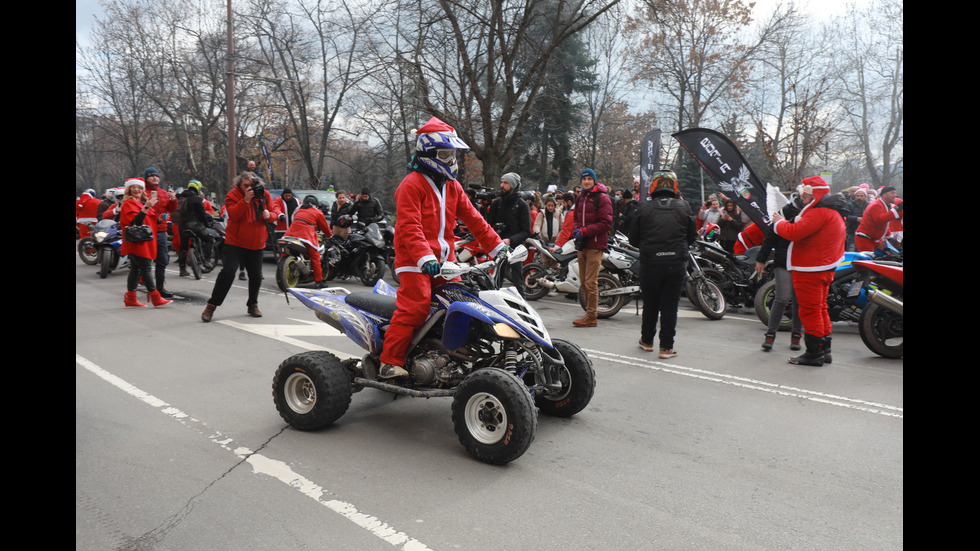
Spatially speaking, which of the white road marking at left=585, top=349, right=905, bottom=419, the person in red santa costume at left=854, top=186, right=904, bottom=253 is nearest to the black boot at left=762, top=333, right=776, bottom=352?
the white road marking at left=585, top=349, right=905, bottom=419

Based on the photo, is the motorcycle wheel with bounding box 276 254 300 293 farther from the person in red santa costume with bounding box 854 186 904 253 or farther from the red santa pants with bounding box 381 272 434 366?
the person in red santa costume with bounding box 854 186 904 253

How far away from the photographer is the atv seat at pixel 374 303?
15.0ft

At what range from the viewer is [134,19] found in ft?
109

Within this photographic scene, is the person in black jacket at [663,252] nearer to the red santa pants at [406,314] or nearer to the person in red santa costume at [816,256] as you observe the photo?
the person in red santa costume at [816,256]

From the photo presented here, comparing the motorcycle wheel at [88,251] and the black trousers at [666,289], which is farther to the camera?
the motorcycle wheel at [88,251]

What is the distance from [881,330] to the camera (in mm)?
6938

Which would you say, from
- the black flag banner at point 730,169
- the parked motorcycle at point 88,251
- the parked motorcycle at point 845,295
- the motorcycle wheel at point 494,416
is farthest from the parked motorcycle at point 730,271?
the parked motorcycle at point 88,251

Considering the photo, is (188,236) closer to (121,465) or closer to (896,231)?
(121,465)

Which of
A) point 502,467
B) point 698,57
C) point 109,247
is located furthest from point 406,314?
point 698,57

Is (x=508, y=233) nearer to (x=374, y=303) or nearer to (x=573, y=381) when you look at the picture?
(x=374, y=303)

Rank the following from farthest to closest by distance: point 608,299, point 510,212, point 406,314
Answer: point 510,212, point 608,299, point 406,314

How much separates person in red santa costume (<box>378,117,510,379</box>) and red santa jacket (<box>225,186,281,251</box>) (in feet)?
15.4

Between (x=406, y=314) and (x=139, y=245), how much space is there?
285 inches
